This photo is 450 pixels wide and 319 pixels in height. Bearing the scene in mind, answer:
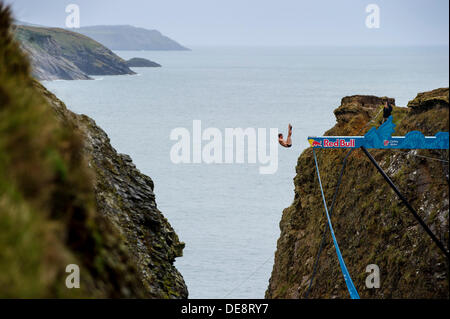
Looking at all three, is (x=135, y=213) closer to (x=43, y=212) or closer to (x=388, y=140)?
(x=388, y=140)

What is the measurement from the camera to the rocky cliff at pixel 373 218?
79.3 ft

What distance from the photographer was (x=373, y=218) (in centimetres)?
3016

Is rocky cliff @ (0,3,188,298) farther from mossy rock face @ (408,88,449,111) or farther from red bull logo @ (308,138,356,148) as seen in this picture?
mossy rock face @ (408,88,449,111)

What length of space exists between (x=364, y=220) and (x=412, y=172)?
410cm

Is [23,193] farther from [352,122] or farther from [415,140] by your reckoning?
[352,122]

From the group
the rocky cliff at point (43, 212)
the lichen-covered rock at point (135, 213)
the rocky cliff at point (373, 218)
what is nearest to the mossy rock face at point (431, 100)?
the rocky cliff at point (373, 218)

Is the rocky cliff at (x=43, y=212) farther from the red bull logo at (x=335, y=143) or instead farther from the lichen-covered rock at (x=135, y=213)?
the lichen-covered rock at (x=135, y=213)

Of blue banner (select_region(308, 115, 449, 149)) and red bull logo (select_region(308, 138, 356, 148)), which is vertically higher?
blue banner (select_region(308, 115, 449, 149))

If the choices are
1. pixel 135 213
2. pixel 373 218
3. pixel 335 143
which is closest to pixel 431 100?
pixel 373 218

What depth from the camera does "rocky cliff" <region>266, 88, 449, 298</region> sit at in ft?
79.3

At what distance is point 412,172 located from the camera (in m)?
28.4

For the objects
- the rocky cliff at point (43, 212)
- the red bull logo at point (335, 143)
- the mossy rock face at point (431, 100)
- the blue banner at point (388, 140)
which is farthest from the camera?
the mossy rock face at point (431, 100)

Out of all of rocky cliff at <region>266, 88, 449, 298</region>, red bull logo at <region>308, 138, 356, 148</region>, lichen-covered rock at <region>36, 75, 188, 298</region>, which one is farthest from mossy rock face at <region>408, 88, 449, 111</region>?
lichen-covered rock at <region>36, 75, 188, 298</region>
